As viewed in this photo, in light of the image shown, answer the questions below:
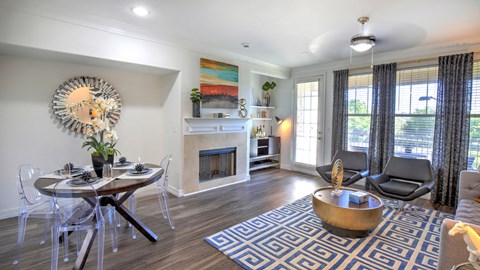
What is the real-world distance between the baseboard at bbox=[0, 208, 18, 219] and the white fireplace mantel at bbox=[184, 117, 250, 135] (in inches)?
104

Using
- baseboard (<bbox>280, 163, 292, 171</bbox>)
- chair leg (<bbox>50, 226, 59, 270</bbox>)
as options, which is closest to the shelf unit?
baseboard (<bbox>280, 163, 292, 171</bbox>)

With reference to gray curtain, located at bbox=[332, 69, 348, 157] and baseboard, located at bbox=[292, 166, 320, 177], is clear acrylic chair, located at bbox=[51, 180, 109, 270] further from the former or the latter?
baseboard, located at bbox=[292, 166, 320, 177]

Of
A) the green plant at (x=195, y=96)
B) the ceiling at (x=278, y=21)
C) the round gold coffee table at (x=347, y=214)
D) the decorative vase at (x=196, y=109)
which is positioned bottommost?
the round gold coffee table at (x=347, y=214)

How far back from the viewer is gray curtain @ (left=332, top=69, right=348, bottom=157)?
5.36 m

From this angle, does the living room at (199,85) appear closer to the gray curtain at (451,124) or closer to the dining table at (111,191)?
the gray curtain at (451,124)

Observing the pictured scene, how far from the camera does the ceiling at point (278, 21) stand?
280cm

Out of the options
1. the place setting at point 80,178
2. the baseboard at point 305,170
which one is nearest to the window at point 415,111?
the baseboard at point 305,170

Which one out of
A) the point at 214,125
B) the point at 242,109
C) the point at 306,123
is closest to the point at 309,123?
the point at 306,123

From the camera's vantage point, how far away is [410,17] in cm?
307

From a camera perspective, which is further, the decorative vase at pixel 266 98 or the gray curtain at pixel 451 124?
the decorative vase at pixel 266 98

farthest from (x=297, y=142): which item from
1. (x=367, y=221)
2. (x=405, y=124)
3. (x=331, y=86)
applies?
(x=367, y=221)

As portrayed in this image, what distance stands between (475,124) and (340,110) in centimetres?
222

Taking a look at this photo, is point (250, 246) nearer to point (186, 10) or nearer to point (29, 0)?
point (186, 10)

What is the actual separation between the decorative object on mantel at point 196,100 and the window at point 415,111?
379 centimetres
